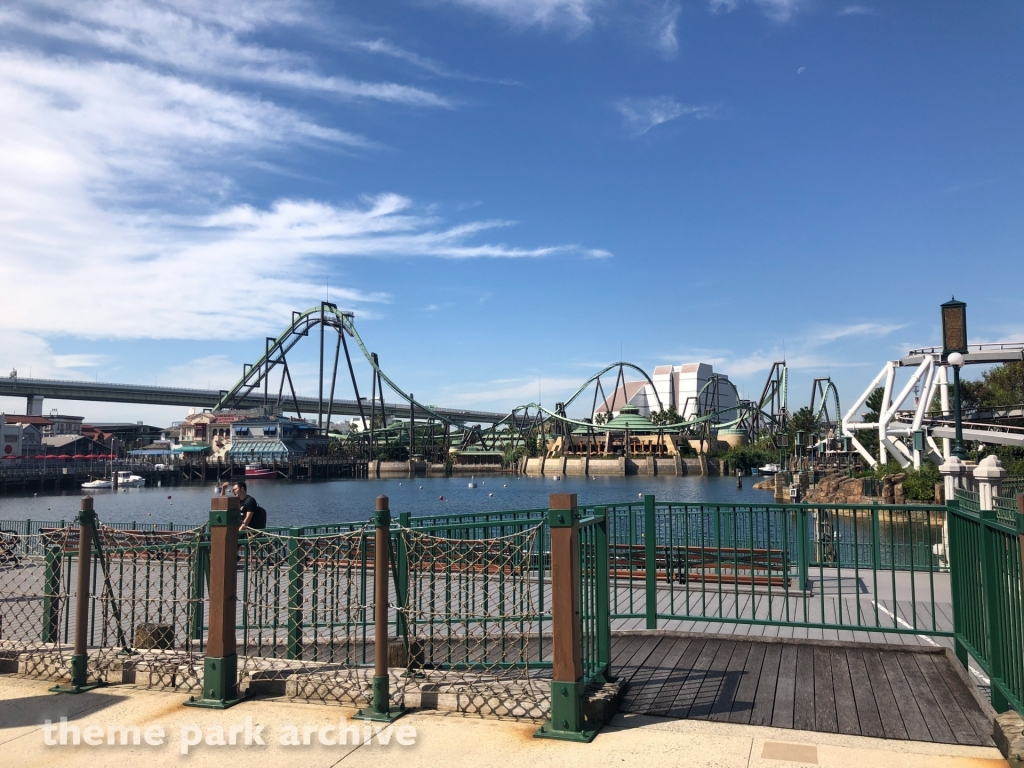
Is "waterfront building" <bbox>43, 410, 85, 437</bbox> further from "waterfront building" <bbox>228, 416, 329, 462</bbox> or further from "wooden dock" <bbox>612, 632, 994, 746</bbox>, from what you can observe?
"wooden dock" <bbox>612, 632, 994, 746</bbox>

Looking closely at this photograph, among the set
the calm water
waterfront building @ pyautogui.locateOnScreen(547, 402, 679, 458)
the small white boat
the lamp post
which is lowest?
the calm water

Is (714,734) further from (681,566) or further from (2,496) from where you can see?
(2,496)

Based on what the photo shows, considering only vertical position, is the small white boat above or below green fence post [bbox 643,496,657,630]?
below

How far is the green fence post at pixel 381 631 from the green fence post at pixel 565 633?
1.14m

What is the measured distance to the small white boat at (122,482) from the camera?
79125 millimetres

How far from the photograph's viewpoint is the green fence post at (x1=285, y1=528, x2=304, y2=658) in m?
6.62

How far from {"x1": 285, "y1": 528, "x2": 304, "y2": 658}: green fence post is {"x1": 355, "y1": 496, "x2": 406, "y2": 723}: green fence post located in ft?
3.40

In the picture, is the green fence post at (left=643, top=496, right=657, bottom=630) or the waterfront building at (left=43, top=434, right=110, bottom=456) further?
the waterfront building at (left=43, top=434, right=110, bottom=456)

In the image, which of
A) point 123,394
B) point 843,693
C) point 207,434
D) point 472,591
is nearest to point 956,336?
point 843,693

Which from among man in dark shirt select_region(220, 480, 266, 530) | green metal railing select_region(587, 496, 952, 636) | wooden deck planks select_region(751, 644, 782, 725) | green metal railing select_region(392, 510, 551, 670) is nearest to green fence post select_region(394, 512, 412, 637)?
green metal railing select_region(392, 510, 551, 670)

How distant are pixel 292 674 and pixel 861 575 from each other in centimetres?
931

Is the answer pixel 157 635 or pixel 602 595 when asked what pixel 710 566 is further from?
pixel 157 635

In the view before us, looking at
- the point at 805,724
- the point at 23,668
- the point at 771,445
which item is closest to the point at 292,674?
the point at 23,668

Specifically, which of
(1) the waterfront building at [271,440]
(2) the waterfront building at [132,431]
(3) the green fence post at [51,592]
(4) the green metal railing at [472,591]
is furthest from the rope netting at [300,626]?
(2) the waterfront building at [132,431]
